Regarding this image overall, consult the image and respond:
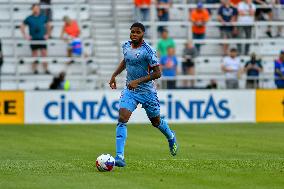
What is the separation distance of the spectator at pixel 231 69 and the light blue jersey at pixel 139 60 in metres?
17.7

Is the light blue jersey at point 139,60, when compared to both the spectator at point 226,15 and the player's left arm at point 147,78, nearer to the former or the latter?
the player's left arm at point 147,78

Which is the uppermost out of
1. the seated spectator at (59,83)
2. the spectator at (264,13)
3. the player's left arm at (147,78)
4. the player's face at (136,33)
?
the player's face at (136,33)

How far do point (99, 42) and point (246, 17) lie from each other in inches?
212

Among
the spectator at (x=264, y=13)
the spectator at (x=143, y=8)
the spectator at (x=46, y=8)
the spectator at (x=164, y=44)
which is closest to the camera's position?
the spectator at (x=164, y=44)

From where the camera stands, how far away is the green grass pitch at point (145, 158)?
13.7m

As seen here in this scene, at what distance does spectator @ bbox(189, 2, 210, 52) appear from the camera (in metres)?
34.9

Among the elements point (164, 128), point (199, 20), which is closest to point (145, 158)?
point (164, 128)

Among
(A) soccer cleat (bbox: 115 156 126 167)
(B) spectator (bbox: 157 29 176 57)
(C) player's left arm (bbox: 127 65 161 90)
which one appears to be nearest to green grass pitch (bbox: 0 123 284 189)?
(A) soccer cleat (bbox: 115 156 126 167)

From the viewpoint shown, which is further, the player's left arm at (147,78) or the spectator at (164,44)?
the spectator at (164,44)

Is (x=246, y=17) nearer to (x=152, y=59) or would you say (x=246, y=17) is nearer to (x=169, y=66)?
(x=169, y=66)

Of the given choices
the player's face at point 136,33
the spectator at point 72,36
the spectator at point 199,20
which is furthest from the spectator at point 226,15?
the player's face at point 136,33

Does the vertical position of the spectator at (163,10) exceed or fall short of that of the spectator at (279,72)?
it exceeds it

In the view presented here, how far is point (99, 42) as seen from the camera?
3553cm

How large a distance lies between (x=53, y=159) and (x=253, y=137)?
27.1 ft
